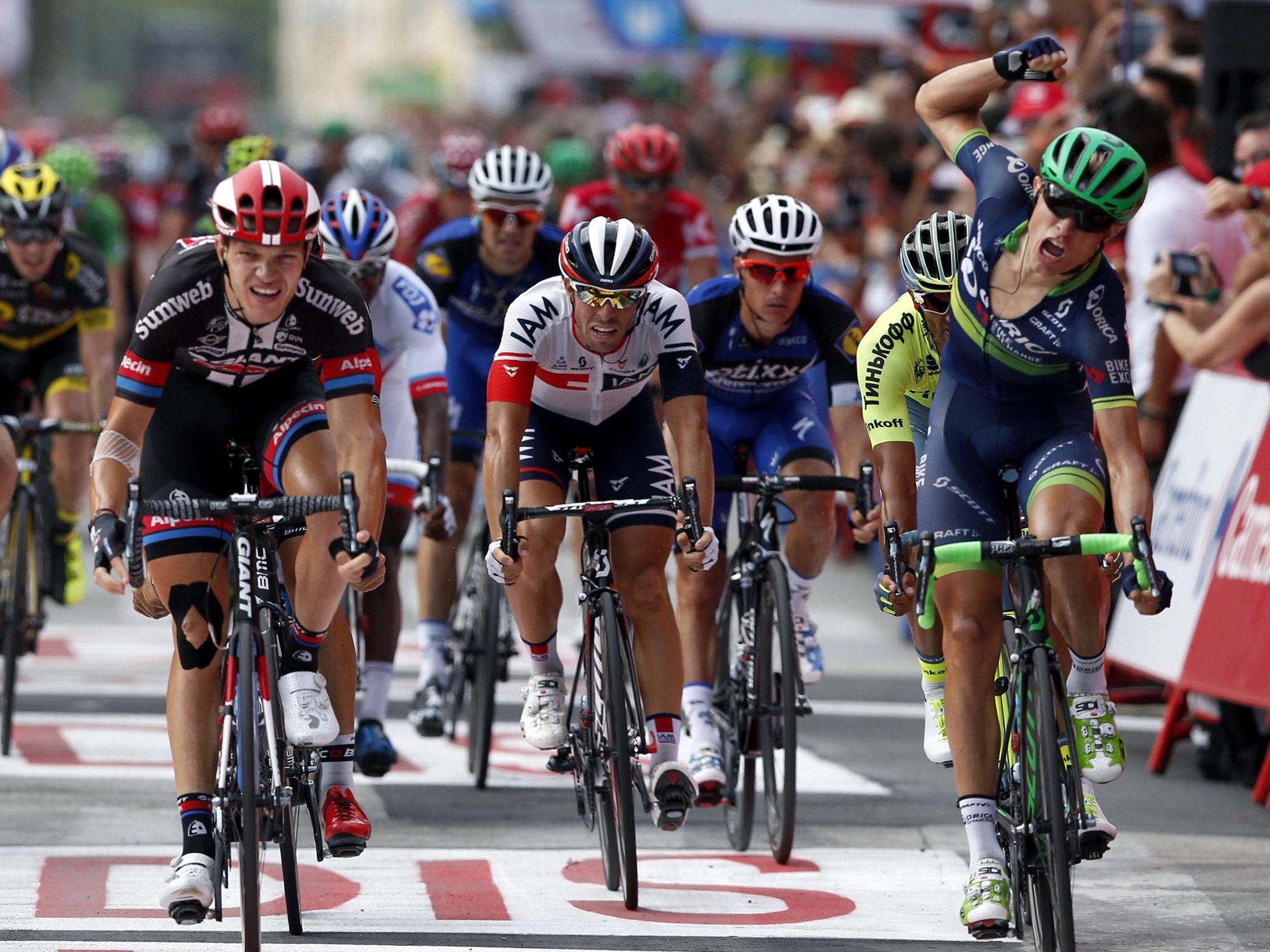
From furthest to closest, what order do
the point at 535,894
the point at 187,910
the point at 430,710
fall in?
the point at 430,710
the point at 535,894
the point at 187,910

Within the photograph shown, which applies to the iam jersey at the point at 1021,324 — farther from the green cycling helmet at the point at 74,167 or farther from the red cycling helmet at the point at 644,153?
the green cycling helmet at the point at 74,167

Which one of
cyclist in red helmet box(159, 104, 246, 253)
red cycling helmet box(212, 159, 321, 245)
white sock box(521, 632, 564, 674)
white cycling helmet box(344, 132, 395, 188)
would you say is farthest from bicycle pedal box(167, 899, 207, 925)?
white cycling helmet box(344, 132, 395, 188)

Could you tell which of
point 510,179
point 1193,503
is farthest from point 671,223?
point 1193,503

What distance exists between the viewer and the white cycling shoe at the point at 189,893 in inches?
232

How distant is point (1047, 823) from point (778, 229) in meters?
2.91

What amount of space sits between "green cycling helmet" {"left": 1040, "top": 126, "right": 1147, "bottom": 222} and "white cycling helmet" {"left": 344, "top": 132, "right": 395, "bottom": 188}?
1197 cm

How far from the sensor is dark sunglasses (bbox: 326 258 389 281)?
27.8ft

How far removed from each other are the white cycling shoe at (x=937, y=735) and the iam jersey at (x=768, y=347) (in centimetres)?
161

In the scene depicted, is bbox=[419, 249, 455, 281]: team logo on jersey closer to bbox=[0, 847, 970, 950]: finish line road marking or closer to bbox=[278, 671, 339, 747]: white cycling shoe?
bbox=[0, 847, 970, 950]: finish line road marking

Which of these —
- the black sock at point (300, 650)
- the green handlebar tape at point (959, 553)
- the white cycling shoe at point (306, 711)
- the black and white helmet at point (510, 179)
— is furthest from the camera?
the black and white helmet at point (510, 179)

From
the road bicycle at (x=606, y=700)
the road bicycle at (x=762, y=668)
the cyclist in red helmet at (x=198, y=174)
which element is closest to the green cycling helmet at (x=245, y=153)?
the road bicycle at (x=762, y=668)

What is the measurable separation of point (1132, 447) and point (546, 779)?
397 centimetres

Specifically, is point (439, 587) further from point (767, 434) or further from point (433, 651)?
point (767, 434)

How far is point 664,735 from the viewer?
23.3ft
